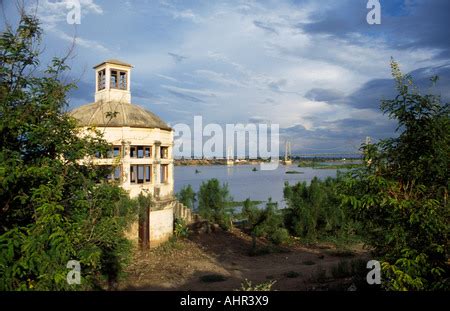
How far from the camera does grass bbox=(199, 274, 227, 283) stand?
1650 cm

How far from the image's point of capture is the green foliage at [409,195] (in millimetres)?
6551

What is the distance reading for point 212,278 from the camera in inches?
658

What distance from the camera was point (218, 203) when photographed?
1240 inches

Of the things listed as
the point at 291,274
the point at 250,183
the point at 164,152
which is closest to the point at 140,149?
the point at 164,152

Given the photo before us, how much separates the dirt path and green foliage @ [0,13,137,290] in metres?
9.26

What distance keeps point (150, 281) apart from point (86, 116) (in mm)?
10779

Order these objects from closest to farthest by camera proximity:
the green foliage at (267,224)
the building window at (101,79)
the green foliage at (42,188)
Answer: the green foliage at (42,188)
the building window at (101,79)
the green foliage at (267,224)

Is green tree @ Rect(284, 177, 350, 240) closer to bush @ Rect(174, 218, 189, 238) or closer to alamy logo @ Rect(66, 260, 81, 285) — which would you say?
bush @ Rect(174, 218, 189, 238)

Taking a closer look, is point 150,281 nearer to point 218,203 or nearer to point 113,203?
point 113,203

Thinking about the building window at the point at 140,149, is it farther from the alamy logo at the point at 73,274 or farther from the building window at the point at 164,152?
the alamy logo at the point at 73,274

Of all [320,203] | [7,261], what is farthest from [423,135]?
[320,203]

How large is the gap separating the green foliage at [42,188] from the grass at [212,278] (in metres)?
10.1

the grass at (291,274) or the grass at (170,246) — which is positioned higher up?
the grass at (170,246)

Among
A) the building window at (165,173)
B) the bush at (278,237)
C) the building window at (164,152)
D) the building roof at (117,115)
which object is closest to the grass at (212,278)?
the building window at (165,173)
